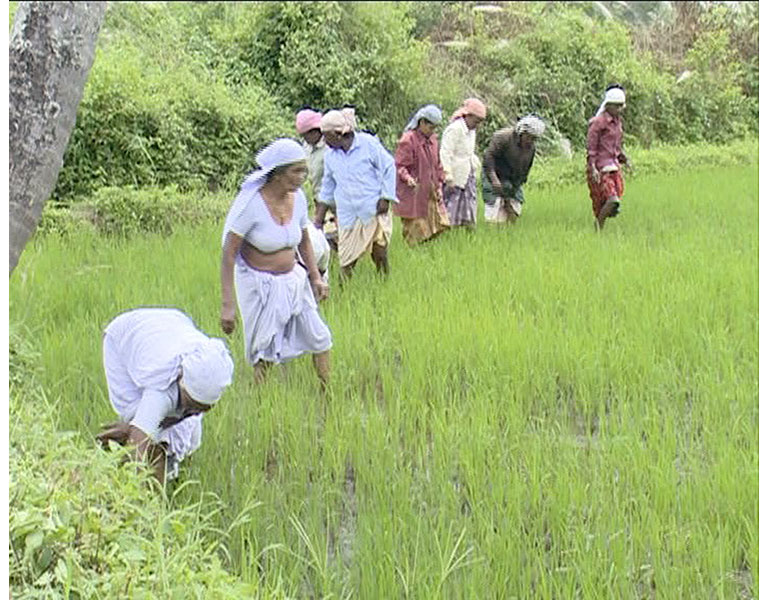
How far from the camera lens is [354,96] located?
11414 mm

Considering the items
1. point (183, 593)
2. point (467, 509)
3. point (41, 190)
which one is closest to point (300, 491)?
point (467, 509)

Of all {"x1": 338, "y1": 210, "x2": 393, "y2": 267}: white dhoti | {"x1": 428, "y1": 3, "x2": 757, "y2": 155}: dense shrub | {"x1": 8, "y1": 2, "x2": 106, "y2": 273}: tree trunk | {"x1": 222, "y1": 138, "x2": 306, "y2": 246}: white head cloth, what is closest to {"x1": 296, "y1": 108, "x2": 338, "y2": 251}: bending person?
{"x1": 338, "y1": 210, "x2": 393, "y2": 267}: white dhoti

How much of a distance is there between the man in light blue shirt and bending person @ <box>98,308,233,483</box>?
8.31ft

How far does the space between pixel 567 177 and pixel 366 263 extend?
5.63 meters

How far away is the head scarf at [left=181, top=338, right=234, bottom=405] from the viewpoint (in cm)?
260

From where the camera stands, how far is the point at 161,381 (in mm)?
2695

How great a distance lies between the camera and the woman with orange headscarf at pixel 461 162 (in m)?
7.12

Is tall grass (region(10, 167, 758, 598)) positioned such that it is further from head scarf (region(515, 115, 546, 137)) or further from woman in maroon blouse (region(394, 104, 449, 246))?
head scarf (region(515, 115, 546, 137))

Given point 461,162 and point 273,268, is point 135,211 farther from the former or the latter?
point 273,268

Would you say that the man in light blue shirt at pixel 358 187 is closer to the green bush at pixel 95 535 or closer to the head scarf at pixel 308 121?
the head scarf at pixel 308 121

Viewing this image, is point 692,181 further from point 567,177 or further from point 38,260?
point 38,260

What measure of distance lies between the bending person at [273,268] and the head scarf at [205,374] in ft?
3.58

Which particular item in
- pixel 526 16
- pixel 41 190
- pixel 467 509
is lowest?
pixel 467 509

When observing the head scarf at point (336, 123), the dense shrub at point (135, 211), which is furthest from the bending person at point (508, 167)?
the dense shrub at point (135, 211)
